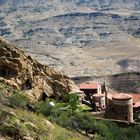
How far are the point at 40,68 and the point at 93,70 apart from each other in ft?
368

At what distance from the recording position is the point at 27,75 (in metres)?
39.0

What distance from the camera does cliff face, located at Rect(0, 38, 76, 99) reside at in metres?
37.8

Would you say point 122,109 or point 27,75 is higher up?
point 27,75

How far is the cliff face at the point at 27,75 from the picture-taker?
1490 inches

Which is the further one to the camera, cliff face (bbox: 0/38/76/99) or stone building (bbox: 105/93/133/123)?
stone building (bbox: 105/93/133/123)

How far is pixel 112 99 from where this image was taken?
141 feet

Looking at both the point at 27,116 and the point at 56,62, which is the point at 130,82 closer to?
the point at 27,116

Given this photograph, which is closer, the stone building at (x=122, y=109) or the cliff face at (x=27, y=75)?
the cliff face at (x=27, y=75)

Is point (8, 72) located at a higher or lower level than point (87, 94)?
higher

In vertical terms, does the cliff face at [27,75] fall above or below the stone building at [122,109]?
above

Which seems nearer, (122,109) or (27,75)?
(27,75)

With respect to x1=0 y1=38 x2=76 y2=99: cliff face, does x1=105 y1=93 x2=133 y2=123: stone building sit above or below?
below

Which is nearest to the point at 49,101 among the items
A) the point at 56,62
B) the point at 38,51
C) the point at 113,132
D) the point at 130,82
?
the point at 113,132

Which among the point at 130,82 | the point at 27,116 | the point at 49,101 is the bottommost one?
the point at 130,82
